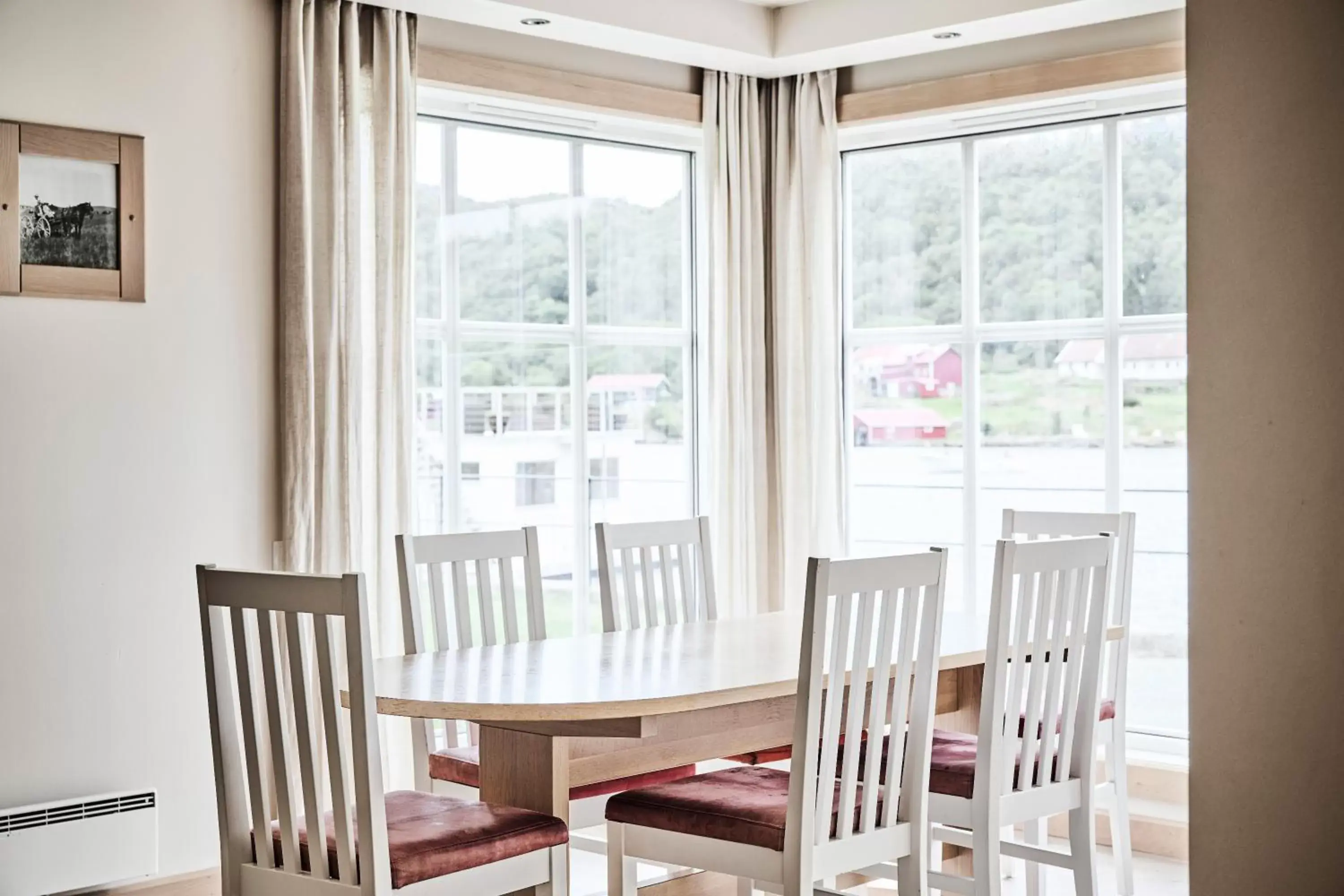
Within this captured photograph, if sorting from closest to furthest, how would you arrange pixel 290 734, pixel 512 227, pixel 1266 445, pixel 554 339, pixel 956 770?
pixel 1266 445
pixel 290 734
pixel 956 770
pixel 512 227
pixel 554 339

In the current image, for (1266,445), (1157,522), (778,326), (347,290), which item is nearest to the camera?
(1266,445)

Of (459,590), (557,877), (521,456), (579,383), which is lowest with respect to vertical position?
(557,877)

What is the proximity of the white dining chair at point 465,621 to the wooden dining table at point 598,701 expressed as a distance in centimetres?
23

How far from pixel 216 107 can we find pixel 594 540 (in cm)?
211

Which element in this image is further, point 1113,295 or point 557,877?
point 1113,295

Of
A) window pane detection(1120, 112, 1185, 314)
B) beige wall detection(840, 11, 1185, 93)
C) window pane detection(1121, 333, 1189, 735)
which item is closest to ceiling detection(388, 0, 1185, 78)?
beige wall detection(840, 11, 1185, 93)

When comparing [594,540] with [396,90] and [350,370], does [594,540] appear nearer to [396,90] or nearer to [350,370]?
[350,370]

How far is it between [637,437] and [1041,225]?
170 centimetres

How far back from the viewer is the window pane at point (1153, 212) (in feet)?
15.0

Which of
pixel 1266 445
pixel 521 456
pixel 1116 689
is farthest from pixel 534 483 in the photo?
pixel 1266 445

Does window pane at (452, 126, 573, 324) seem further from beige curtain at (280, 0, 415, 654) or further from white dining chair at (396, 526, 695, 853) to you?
white dining chair at (396, 526, 695, 853)

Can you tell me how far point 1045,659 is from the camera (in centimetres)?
315

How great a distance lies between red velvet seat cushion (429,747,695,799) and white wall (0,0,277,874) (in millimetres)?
890

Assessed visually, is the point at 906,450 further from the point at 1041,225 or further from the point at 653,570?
the point at 653,570
